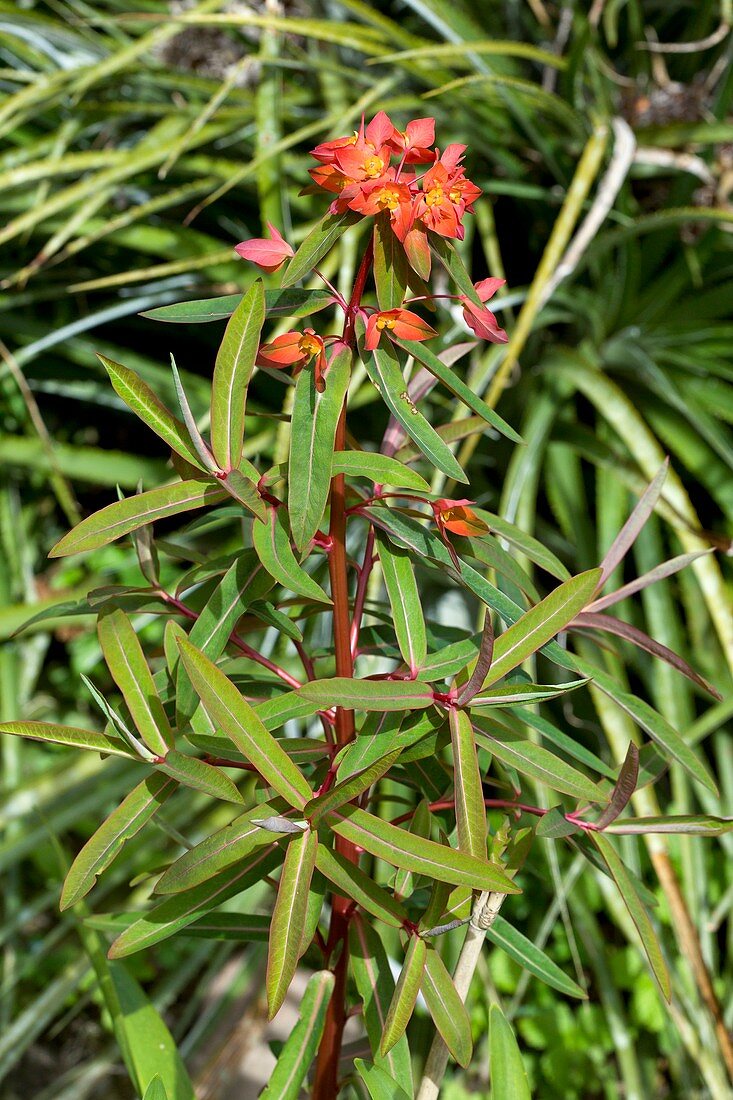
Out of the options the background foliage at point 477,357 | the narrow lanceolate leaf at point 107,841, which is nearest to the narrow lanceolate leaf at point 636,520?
the narrow lanceolate leaf at point 107,841

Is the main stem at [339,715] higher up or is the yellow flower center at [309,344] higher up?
the yellow flower center at [309,344]

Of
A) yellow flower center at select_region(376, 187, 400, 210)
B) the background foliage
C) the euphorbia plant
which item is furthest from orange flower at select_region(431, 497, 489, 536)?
the background foliage

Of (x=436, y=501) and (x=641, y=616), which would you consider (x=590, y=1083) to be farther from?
(x=436, y=501)

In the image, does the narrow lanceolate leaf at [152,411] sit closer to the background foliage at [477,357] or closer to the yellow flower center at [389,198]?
the yellow flower center at [389,198]

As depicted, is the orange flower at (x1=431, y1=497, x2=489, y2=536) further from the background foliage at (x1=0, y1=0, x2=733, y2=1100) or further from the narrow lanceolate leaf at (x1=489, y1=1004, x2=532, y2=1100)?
the background foliage at (x1=0, y1=0, x2=733, y2=1100)

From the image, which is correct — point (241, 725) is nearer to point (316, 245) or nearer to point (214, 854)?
point (214, 854)

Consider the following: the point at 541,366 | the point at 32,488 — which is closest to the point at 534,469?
the point at 541,366
